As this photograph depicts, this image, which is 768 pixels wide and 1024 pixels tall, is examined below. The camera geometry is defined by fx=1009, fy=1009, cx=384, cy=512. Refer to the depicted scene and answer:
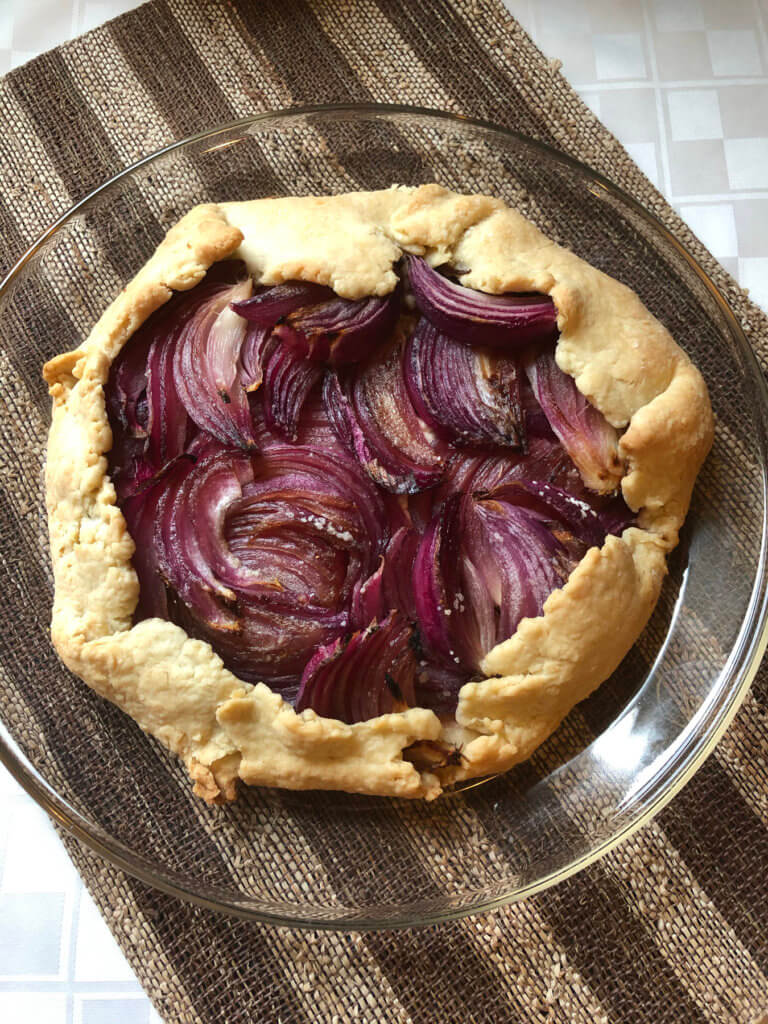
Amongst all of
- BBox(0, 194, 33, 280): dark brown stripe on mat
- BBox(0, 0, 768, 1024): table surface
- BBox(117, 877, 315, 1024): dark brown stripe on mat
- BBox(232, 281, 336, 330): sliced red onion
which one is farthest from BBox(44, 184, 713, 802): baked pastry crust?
BBox(0, 0, 768, 1024): table surface

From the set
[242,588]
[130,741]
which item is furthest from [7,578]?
[242,588]

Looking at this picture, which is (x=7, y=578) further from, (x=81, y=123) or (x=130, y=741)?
(x=81, y=123)

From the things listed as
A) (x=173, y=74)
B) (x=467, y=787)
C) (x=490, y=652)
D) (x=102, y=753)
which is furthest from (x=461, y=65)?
(x=102, y=753)

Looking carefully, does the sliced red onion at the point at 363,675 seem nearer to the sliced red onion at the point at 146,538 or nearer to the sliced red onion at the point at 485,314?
the sliced red onion at the point at 146,538

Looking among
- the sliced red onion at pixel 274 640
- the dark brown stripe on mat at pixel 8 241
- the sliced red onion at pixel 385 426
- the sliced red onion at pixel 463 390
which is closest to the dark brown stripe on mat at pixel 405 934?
the sliced red onion at pixel 274 640

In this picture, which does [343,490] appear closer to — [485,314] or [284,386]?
[284,386]

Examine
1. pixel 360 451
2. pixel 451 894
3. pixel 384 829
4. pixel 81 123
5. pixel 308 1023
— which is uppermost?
pixel 81 123
